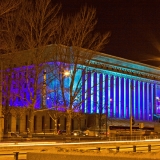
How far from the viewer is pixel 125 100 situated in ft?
412

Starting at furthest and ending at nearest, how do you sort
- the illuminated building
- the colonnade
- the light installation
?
the illuminated building, the light installation, the colonnade

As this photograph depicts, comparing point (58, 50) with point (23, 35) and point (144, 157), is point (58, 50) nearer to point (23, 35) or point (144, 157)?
point (23, 35)

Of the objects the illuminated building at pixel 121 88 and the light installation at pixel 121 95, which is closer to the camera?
the light installation at pixel 121 95

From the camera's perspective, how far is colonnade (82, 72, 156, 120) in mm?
108019

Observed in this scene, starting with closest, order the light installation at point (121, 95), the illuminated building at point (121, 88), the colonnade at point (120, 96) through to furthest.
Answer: the colonnade at point (120, 96), the light installation at point (121, 95), the illuminated building at point (121, 88)

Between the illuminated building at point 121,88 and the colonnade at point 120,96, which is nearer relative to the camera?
the colonnade at point 120,96

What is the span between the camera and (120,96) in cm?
12344

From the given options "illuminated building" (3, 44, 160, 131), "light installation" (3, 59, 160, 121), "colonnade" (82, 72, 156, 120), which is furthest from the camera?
"illuminated building" (3, 44, 160, 131)

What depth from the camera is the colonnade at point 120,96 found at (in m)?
108

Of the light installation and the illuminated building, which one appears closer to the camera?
the light installation

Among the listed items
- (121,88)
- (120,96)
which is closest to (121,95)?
(120,96)

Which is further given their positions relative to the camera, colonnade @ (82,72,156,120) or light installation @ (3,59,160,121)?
light installation @ (3,59,160,121)

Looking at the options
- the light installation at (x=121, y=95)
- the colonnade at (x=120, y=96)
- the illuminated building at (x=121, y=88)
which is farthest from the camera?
the illuminated building at (x=121, y=88)

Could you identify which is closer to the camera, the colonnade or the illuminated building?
the colonnade
